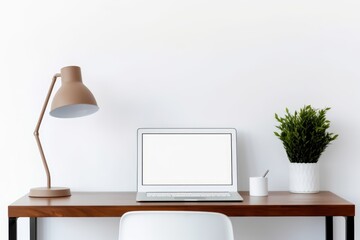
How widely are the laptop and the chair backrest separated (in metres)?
0.54

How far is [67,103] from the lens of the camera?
1997mm

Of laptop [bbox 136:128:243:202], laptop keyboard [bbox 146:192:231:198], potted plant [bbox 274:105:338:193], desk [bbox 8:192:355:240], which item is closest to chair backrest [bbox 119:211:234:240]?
desk [bbox 8:192:355:240]

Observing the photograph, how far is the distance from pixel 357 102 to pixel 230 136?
1.78 feet

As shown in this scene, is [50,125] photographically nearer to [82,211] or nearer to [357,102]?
[82,211]

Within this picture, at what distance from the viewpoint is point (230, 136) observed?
219 cm

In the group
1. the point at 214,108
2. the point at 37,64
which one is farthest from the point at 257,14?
the point at 37,64

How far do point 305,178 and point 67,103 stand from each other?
36.2 inches

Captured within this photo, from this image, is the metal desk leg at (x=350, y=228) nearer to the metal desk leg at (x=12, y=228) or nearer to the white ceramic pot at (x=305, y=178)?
the white ceramic pot at (x=305, y=178)

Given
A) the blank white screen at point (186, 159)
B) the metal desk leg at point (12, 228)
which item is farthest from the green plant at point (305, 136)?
the metal desk leg at point (12, 228)

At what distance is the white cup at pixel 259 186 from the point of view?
2070 mm

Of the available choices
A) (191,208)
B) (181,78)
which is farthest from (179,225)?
(181,78)

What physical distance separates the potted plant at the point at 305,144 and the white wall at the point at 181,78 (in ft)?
0.38

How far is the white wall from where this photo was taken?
7.43 feet

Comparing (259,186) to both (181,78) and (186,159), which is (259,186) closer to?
(186,159)
